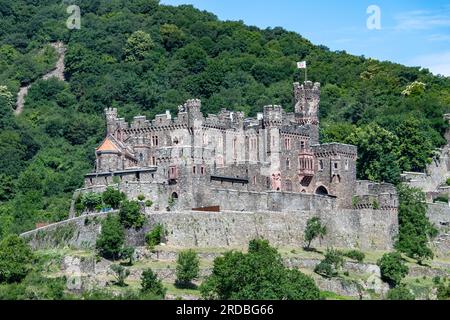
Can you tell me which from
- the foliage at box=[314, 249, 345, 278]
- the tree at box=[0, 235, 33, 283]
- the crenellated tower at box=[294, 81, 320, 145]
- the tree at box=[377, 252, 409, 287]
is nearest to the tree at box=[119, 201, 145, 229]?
the tree at box=[0, 235, 33, 283]

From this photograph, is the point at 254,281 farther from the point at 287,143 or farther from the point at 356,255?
the point at 287,143

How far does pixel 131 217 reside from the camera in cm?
8581

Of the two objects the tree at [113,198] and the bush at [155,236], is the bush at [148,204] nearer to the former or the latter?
the tree at [113,198]

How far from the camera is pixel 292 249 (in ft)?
297

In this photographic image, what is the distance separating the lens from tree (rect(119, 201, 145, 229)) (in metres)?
85.9

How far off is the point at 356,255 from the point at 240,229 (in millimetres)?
7492

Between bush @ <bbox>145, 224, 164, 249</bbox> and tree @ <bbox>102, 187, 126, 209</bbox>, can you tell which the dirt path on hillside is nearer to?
tree @ <bbox>102, 187, 126, 209</bbox>

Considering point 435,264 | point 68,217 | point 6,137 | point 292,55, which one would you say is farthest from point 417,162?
point 292,55

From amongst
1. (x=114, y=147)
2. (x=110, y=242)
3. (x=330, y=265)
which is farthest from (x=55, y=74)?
(x=330, y=265)

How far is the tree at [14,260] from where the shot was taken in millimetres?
82062

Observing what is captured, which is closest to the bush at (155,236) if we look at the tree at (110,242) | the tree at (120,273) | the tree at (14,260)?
the tree at (110,242)

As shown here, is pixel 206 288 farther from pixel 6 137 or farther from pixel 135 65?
pixel 135 65

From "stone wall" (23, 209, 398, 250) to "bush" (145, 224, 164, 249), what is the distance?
0.99 ft
